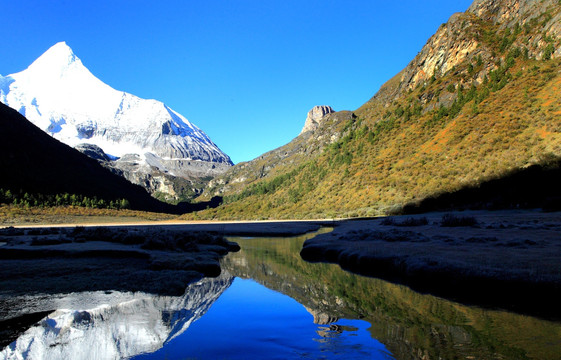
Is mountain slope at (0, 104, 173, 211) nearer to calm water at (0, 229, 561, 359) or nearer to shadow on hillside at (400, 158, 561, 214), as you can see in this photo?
calm water at (0, 229, 561, 359)

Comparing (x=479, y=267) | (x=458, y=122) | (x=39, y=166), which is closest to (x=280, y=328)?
(x=479, y=267)

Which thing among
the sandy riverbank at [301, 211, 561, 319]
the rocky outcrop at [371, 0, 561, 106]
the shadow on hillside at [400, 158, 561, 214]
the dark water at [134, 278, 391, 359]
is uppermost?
the rocky outcrop at [371, 0, 561, 106]

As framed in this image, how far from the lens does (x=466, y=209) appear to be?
46.1 metres

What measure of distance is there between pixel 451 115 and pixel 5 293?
93.6 m

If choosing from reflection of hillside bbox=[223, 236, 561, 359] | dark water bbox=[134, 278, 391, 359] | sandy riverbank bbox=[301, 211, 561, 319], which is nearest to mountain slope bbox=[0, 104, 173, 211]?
sandy riverbank bbox=[301, 211, 561, 319]

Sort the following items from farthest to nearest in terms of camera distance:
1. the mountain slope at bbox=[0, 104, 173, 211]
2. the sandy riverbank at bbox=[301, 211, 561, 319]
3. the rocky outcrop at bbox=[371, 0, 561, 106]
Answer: the mountain slope at bbox=[0, 104, 173, 211], the rocky outcrop at bbox=[371, 0, 561, 106], the sandy riverbank at bbox=[301, 211, 561, 319]

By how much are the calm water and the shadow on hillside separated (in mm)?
32261

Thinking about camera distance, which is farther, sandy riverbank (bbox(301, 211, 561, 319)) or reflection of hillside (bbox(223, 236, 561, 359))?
sandy riverbank (bbox(301, 211, 561, 319))

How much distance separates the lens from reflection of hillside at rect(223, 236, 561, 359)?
6.34 m

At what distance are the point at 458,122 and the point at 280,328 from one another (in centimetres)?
8184

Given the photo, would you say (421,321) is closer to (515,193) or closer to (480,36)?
(515,193)

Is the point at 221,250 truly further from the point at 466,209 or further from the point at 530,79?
the point at 530,79

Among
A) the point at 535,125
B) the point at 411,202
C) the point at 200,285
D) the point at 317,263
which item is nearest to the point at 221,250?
the point at 317,263

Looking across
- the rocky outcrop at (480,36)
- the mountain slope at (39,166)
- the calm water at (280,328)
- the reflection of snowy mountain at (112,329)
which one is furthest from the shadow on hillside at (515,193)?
the mountain slope at (39,166)
